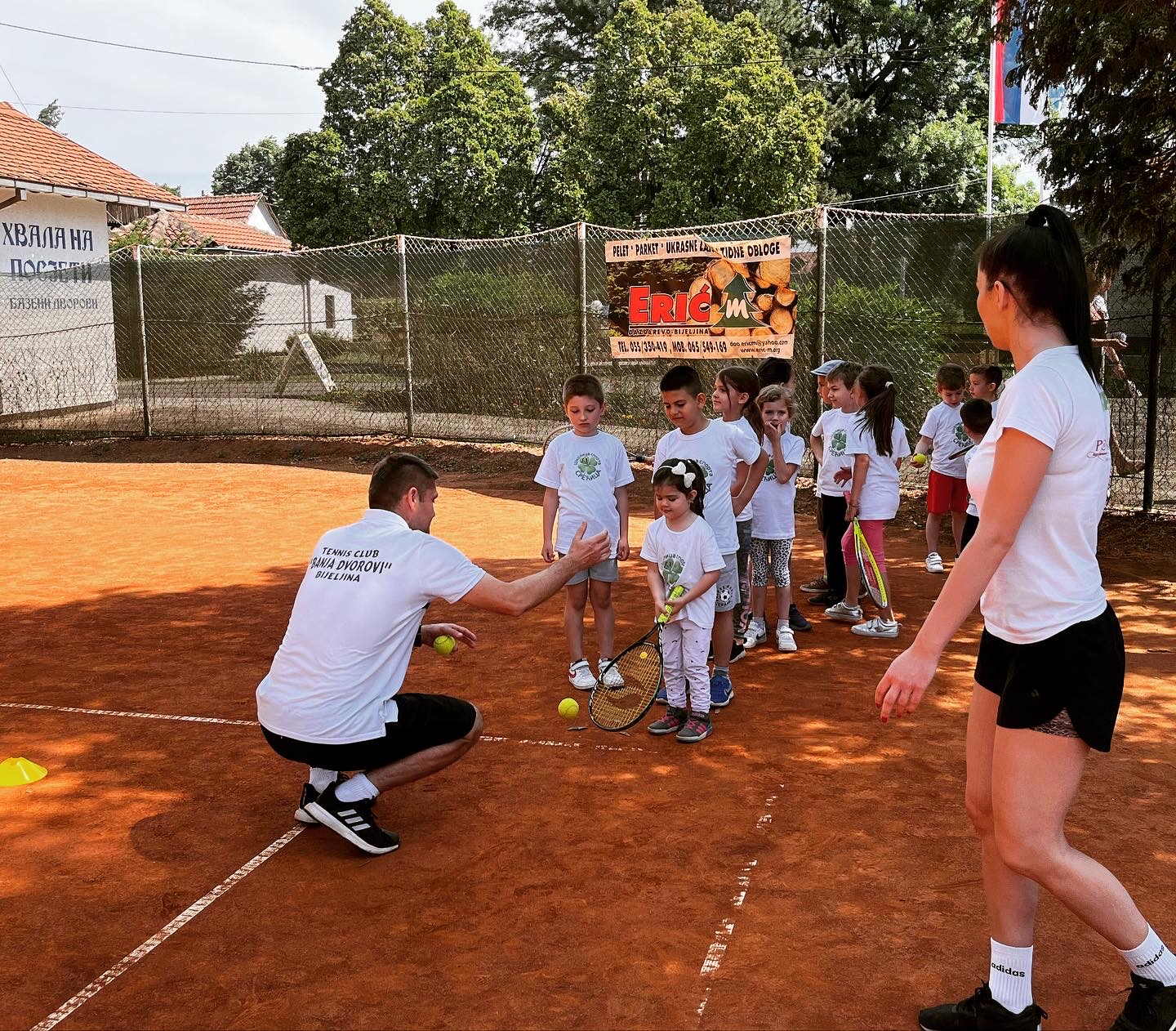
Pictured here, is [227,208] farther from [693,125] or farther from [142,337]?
[142,337]

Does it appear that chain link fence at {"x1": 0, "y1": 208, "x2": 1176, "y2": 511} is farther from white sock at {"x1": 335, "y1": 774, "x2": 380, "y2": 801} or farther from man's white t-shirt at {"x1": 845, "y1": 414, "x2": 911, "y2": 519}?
white sock at {"x1": 335, "y1": 774, "x2": 380, "y2": 801}

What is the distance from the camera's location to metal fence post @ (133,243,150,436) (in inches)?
686

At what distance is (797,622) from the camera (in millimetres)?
7219

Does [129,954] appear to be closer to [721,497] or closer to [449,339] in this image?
[721,497]

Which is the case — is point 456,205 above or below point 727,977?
above

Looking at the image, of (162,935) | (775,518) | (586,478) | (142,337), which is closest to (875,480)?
(775,518)

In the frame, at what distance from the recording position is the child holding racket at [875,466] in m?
6.92

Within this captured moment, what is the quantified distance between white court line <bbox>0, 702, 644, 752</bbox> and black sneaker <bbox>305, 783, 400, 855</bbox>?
3.95 ft

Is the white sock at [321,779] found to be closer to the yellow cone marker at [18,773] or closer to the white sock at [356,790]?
the white sock at [356,790]

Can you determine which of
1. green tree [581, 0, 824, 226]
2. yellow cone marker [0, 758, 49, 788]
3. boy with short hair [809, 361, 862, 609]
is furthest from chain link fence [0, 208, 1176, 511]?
green tree [581, 0, 824, 226]

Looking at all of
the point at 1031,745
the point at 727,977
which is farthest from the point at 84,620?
the point at 1031,745

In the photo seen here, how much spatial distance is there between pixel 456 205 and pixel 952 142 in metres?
17.0

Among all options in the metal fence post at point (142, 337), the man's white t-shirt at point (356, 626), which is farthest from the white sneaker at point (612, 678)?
the metal fence post at point (142, 337)

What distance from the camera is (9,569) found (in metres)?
9.34
